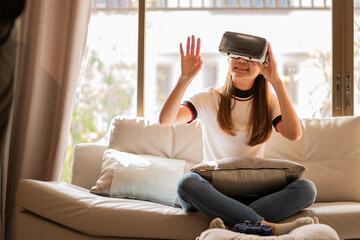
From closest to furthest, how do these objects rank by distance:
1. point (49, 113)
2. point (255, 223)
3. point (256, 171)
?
point (255, 223) → point (256, 171) → point (49, 113)

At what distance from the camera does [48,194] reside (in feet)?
6.07

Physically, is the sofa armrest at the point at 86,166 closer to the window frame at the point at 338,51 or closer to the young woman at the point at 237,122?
the window frame at the point at 338,51

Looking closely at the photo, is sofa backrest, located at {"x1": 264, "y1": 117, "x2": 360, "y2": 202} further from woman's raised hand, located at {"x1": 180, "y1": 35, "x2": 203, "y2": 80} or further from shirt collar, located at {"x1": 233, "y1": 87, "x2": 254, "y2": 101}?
woman's raised hand, located at {"x1": 180, "y1": 35, "x2": 203, "y2": 80}

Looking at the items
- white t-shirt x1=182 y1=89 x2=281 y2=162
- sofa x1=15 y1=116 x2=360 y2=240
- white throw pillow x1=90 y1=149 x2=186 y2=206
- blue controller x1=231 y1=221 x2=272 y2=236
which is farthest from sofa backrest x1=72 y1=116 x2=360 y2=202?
blue controller x1=231 y1=221 x2=272 y2=236

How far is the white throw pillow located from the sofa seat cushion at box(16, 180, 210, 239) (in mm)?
199

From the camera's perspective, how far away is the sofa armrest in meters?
2.33

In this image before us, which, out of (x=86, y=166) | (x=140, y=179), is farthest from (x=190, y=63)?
(x=86, y=166)

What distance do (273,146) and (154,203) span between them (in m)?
0.78

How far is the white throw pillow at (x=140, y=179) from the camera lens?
2.08 meters

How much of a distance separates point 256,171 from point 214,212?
0.26 meters

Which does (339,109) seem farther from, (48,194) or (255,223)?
(48,194)

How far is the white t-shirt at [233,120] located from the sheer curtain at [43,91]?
0.98 metres

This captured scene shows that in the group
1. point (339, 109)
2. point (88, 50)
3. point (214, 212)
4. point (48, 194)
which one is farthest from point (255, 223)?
point (88, 50)

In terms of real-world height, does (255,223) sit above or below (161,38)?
below
